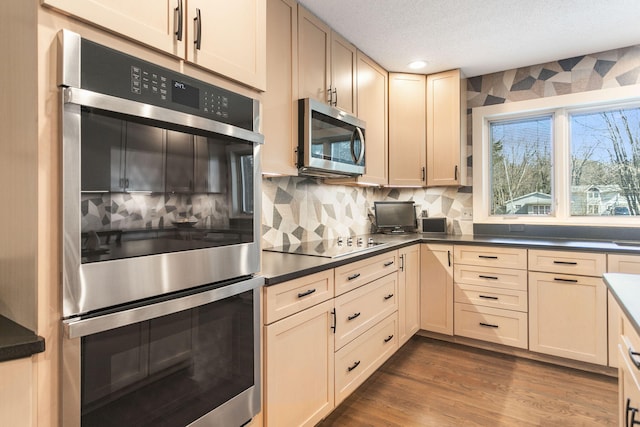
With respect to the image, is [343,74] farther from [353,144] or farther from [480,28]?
[480,28]

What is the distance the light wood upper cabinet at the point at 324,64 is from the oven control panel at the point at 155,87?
98 cm

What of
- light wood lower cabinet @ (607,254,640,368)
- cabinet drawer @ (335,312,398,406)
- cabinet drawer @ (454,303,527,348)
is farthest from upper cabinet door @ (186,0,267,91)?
light wood lower cabinet @ (607,254,640,368)

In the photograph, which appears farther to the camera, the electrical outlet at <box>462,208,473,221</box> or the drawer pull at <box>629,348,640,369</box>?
the electrical outlet at <box>462,208,473,221</box>

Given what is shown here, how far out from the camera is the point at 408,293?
2.90 meters

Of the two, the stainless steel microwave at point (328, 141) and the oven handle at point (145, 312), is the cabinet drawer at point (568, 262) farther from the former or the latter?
the oven handle at point (145, 312)

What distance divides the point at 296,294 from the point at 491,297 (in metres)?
1.95

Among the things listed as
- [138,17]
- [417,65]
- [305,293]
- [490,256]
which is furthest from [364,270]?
[417,65]

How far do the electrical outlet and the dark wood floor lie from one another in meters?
1.29

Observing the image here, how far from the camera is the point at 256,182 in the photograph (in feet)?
4.57

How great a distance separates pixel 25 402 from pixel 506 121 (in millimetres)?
3881

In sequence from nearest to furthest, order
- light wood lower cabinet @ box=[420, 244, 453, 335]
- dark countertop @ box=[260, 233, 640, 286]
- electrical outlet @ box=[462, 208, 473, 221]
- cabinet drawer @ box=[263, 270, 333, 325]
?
cabinet drawer @ box=[263, 270, 333, 325] < dark countertop @ box=[260, 233, 640, 286] < light wood lower cabinet @ box=[420, 244, 453, 335] < electrical outlet @ box=[462, 208, 473, 221]

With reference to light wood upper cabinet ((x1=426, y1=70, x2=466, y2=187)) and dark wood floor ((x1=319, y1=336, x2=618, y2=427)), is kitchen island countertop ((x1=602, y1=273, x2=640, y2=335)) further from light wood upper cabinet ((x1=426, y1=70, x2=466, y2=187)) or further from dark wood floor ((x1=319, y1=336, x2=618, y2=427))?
light wood upper cabinet ((x1=426, y1=70, x2=466, y2=187))

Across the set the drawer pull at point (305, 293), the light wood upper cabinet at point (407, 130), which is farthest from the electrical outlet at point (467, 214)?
the drawer pull at point (305, 293)

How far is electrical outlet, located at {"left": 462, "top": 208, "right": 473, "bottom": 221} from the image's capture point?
351 centimetres
